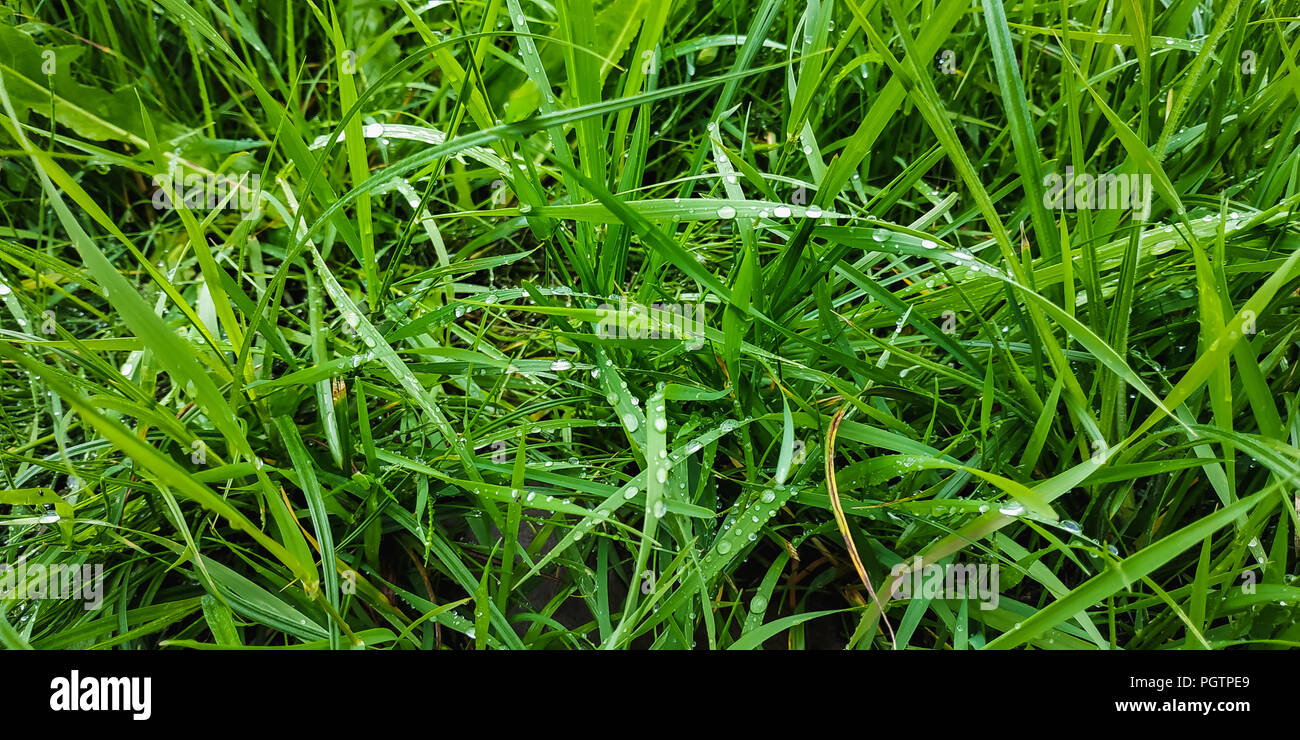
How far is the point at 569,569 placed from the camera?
796 millimetres

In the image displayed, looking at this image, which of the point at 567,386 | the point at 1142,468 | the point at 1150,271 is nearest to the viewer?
the point at 1142,468

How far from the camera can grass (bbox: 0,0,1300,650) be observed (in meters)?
0.67

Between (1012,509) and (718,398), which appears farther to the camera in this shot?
(718,398)

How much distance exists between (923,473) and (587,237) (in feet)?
1.48

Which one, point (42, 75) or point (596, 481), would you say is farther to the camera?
point (42, 75)

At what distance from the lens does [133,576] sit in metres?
0.77

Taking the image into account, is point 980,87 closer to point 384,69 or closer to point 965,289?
point 965,289

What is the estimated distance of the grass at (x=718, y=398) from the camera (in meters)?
0.67

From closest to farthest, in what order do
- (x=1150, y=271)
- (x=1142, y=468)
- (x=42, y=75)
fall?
(x=1142, y=468) < (x=1150, y=271) < (x=42, y=75)

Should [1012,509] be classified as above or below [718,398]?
below

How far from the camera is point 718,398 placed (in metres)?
0.78

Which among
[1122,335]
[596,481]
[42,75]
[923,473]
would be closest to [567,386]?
[596,481]

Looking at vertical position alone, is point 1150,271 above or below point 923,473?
above
